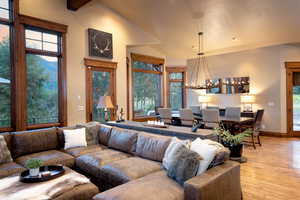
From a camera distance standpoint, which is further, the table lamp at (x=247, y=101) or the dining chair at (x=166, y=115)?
the table lamp at (x=247, y=101)

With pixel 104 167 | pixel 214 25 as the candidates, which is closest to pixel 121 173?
pixel 104 167

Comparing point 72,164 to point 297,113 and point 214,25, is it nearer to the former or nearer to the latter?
point 214,25

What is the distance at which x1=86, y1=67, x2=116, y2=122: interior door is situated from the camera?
5555mm

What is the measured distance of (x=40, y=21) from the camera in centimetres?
466

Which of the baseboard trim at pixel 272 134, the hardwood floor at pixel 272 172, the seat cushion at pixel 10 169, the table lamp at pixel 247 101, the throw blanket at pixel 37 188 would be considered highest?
the table lamp at pixel 247 101

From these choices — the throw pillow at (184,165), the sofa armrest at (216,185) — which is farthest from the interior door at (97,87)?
the sofa armrest at (216,185)

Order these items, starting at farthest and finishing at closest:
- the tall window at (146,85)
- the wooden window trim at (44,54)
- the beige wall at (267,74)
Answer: the tall window at (146,85), the beige wall at (267,74), the wooden window trim at (44,54)

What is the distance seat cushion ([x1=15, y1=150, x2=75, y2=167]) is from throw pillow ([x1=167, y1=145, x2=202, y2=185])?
6.24 feet

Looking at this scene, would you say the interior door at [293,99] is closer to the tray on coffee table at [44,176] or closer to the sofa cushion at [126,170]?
the sofa cushion at [126,170]

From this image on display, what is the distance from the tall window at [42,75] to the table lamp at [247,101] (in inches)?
251

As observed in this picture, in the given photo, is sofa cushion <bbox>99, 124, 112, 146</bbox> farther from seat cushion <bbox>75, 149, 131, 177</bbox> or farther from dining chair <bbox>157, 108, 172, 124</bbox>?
dining chair <bbox>157, 108, 172, 124</bbox>

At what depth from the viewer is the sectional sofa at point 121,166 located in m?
1.96

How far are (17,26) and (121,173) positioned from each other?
13.4ft

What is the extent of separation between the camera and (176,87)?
9219mm
